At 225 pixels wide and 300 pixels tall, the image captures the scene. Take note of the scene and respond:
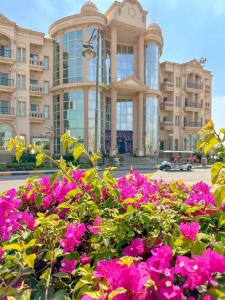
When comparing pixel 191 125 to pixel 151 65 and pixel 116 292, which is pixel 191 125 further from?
pixel 116 292

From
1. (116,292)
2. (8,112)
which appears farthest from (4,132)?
(116,292)

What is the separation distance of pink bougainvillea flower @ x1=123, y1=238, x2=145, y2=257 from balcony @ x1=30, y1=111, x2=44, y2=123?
1258 inches

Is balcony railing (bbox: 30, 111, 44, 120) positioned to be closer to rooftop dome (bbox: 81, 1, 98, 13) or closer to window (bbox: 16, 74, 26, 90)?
window (bbox: 16, 74, 26, 90)

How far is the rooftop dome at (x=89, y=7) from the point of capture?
30.8m

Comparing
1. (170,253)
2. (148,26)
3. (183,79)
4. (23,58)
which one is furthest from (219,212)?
(183,79)

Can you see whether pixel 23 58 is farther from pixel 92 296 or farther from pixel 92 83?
pixel 92 296

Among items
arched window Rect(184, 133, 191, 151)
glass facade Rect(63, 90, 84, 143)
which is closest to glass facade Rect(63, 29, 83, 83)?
glass facade Rect(63, 90, 84, 143)

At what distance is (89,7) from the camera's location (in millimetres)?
31109

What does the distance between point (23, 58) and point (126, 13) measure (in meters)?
14.0

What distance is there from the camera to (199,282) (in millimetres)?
1090

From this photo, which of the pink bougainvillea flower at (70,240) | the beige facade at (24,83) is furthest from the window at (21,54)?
the pink bougainvillea flower at (70,240)

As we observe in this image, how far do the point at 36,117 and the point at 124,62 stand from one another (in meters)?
14.4

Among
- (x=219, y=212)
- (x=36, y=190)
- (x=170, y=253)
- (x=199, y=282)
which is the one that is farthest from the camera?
(x=36, y=190)

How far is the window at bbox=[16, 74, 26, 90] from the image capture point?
3083 centimetres
